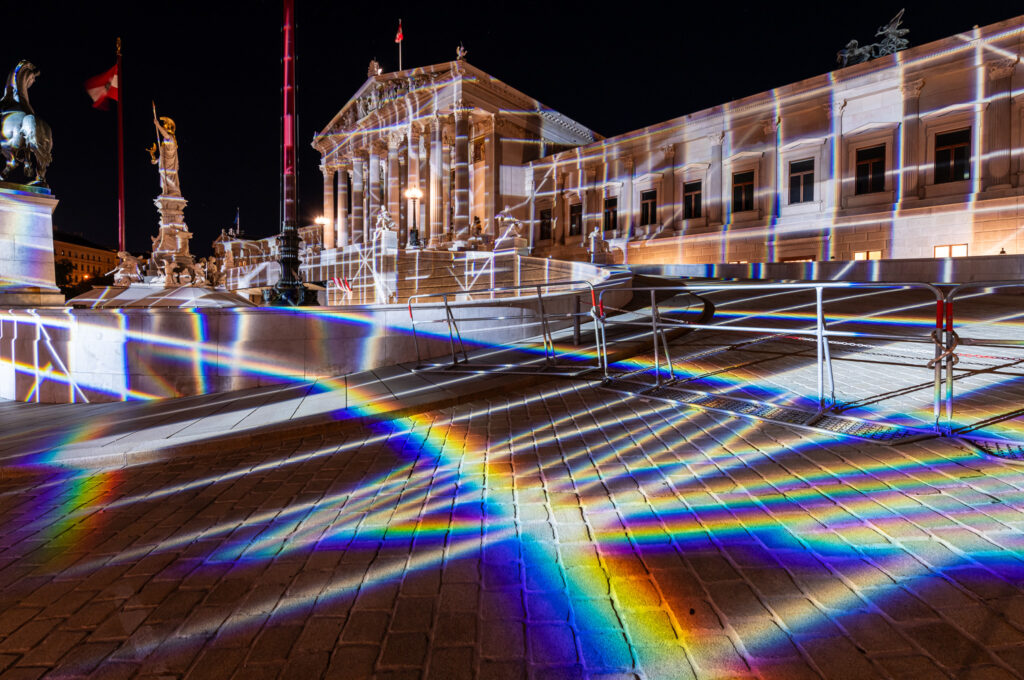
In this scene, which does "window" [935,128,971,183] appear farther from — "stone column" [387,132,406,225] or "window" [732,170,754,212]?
"stone column" [387,132,406,225]

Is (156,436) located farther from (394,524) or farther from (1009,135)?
(1009,135)

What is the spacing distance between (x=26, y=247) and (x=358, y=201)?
4790 centimetres

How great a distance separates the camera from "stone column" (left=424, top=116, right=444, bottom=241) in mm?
44000

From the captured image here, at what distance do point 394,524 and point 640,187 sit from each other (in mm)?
37690

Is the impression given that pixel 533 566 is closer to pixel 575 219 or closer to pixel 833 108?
pixel 833 108

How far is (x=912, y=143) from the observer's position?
25391mm

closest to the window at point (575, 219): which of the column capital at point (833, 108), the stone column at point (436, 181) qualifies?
the stone column at point (436, 181)

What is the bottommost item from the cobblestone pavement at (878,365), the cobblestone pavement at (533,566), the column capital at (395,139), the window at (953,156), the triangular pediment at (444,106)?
the cobblestone pavement at (533,566)

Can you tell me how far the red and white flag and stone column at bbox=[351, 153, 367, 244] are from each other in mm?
27232

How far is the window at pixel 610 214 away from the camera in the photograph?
39378 mm

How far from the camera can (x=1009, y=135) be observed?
2256 cm

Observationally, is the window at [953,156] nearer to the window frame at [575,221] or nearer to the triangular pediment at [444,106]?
the window frame at [575,221]

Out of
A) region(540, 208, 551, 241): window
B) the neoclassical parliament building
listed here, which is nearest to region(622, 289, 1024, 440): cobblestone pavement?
the neoclassical parliament building

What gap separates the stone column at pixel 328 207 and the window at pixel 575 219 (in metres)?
31.4
